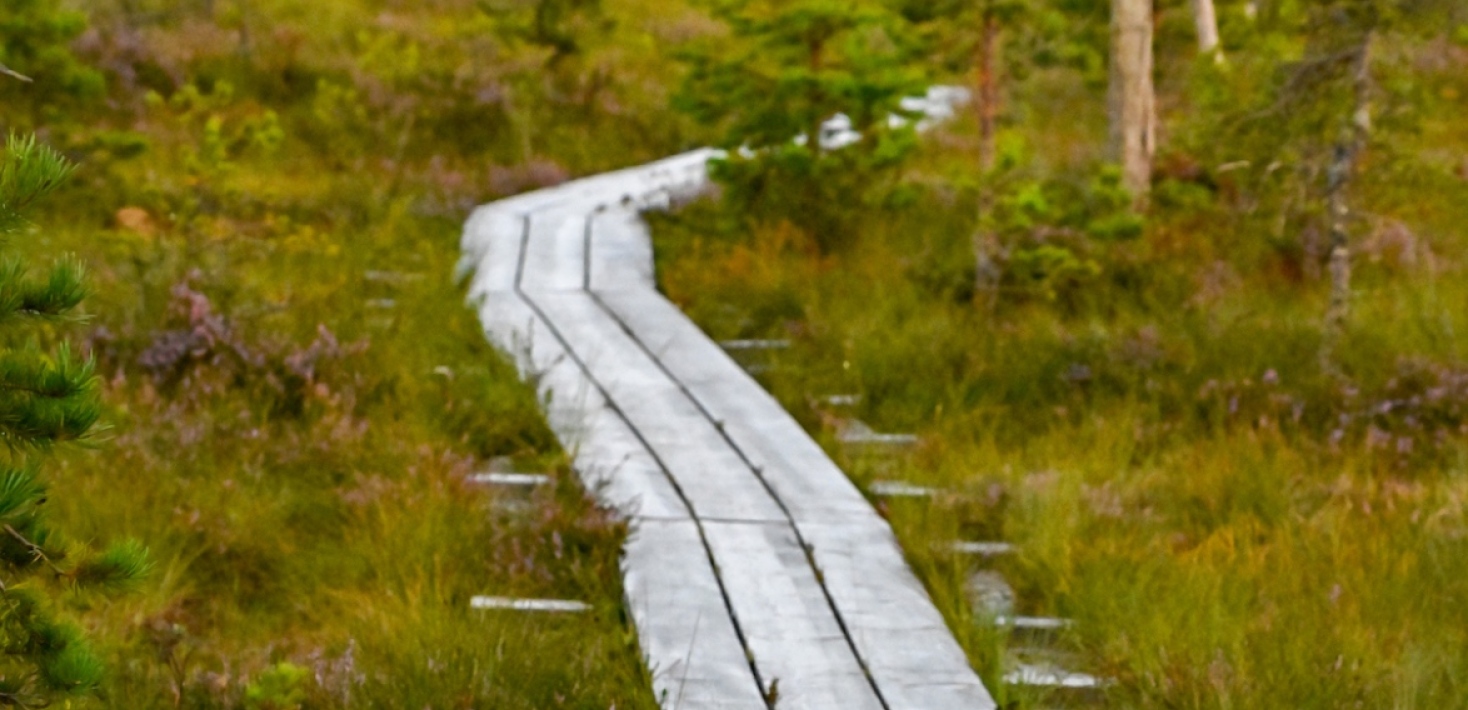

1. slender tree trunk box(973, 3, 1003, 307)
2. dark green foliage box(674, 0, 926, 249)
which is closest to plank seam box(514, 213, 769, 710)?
dark green foliage box(674, 0, 926, 249)

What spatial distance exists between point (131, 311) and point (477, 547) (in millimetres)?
3143

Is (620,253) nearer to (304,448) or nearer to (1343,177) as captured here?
(304,448)

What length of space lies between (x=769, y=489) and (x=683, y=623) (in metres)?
1.40

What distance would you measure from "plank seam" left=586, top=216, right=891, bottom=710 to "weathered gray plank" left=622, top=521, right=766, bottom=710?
33cm

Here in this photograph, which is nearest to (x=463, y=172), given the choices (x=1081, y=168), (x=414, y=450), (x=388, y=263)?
(x=388, y=263)

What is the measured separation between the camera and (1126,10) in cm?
1057

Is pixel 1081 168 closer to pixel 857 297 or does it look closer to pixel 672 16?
pixel 857 297

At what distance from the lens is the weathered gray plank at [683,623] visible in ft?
14.2

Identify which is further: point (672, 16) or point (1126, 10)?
point (672, 16)

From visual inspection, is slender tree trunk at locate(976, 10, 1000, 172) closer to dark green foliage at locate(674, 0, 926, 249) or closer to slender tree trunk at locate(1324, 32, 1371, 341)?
dark green foliage at locate(674, 0, 926, 249)

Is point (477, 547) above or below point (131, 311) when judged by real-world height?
below

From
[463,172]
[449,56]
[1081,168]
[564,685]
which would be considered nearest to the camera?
[564,685]

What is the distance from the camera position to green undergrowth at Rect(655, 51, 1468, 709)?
475cm

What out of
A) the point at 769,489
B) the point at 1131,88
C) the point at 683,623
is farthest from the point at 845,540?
the point at 1131,88
